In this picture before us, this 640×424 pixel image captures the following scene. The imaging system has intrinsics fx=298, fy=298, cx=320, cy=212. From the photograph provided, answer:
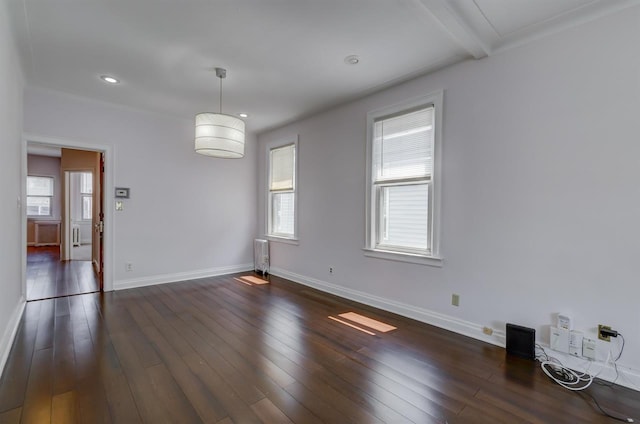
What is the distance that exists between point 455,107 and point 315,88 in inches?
64.7

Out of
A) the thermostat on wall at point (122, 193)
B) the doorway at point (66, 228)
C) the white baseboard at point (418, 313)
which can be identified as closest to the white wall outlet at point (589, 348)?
the white baseboard at point (418, 313)

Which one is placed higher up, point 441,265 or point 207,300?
point 441,265

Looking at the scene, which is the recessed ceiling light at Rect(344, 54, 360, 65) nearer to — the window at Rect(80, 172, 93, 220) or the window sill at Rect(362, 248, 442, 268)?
the window sill at Rect(362, 248, 442, 268)

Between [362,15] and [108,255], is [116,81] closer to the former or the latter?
[108,255]

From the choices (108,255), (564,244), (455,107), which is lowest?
(108,255)

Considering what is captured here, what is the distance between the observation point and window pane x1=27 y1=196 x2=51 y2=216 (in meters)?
9.00

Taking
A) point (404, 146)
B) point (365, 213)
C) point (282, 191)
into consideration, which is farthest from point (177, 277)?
point (404, 146)

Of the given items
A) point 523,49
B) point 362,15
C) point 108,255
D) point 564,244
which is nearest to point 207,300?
point 108,255

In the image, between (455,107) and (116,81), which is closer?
(455,107)

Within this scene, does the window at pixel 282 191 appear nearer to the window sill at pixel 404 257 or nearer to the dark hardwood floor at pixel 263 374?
the window sill at pixel 404 257

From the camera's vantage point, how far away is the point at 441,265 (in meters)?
3.10

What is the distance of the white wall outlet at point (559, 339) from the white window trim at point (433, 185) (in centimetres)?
104

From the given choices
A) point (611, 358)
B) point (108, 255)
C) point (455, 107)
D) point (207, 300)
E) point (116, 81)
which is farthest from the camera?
point (108, 255)

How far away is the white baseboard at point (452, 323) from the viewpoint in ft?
6.91
